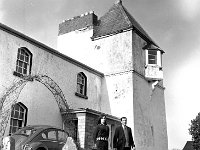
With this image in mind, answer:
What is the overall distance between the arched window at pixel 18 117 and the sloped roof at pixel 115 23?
37.3ft

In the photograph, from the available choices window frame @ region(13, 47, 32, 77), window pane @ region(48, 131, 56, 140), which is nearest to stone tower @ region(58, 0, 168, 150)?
window frame @ region(13, 47, 32, 77)

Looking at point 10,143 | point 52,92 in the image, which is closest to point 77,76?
point 52,92

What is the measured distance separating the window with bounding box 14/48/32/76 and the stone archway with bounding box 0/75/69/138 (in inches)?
22.4

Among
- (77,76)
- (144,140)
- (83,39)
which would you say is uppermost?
(83,39)

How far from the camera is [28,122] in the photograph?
15242mm

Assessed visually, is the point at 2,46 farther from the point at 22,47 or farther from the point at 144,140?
the point at 144,140

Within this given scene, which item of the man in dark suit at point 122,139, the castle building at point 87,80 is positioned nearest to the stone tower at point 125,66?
the castle building at point 87,80

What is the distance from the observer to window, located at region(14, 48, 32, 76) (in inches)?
607

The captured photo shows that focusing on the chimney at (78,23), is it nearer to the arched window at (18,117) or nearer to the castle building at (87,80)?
the castle building at (87,80)

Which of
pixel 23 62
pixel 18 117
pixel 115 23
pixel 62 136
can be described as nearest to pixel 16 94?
pixel 18 117

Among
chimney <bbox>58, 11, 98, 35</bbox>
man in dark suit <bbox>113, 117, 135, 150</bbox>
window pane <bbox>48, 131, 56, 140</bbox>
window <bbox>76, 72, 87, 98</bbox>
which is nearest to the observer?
man in dark suit <bbox>113, 117, 135, 150</bbox>

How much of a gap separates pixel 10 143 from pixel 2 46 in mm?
6709

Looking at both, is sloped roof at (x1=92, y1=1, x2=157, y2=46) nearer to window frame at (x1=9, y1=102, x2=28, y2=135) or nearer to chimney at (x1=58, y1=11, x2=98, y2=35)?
chimney at (x1=58, y1=11, x2=98, y2=35)

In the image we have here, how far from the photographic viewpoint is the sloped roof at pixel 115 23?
23.7m
